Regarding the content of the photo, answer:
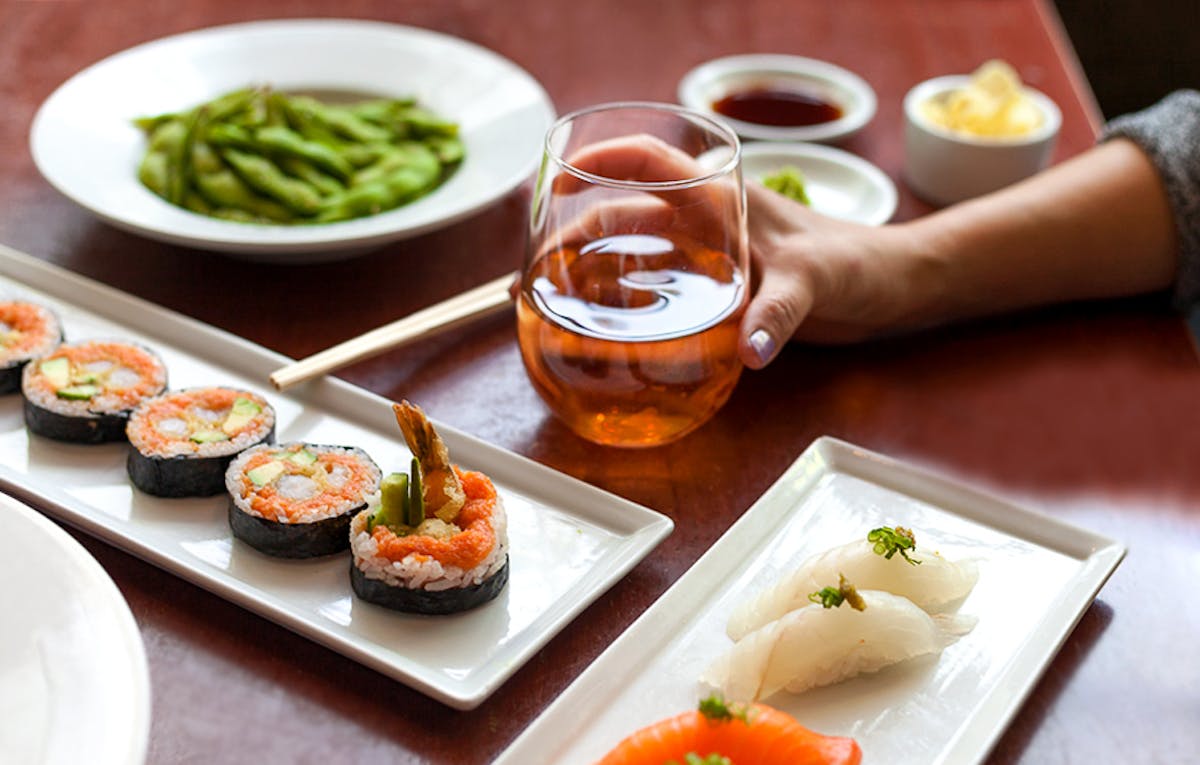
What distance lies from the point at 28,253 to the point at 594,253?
788mm

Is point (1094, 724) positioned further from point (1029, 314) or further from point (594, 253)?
point (1029, 314)

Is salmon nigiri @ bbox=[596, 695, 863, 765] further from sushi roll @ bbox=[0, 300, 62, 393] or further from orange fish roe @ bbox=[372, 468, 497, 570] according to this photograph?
sushi roll @ bbox=[0, 300, 62, 393]

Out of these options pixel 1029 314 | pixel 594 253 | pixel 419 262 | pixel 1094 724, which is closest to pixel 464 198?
pixel 419 262

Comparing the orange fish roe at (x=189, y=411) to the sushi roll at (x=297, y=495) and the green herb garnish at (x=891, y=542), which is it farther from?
the green herb garnish at (x=891, y=542)

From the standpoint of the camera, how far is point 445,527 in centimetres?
103

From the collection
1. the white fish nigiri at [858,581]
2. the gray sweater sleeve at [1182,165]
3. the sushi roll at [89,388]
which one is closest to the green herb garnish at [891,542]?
the white fish nigiri at [858,581]

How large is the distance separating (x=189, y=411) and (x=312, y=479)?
0.17 m

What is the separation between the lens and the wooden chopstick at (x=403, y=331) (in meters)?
1.30

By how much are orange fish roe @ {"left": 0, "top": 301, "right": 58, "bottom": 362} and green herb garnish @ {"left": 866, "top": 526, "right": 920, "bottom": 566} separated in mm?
833

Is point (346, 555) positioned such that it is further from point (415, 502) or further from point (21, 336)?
point (21, 336)

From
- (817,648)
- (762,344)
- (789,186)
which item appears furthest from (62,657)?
(789,186)

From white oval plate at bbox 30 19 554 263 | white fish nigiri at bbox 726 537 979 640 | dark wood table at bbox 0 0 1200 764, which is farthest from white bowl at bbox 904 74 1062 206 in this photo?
white fish nigiri at bbox 726 537 979 640

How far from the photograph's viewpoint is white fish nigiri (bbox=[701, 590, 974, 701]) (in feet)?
3.13

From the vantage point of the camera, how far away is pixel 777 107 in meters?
2.01
